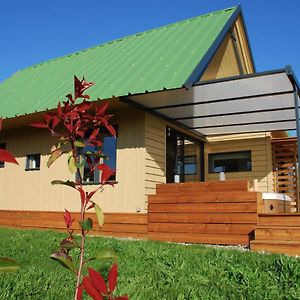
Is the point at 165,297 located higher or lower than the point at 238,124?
lower

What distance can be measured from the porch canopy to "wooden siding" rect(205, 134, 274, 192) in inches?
60.3

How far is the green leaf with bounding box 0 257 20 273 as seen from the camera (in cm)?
135

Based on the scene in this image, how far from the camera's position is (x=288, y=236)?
26.4 ft

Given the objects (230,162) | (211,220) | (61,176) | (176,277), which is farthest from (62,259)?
(230,162)

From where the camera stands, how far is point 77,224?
35.2 ft

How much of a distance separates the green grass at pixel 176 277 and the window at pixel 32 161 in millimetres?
7169

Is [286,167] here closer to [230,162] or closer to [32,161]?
[230,162]

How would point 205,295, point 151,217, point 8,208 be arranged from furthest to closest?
point 8,208, point 151,217, point 205,295

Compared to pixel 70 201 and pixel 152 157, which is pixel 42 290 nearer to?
pixel 152 157

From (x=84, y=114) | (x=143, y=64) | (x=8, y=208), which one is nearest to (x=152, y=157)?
(x=143, y=64)

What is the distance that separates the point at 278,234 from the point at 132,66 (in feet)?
21.4

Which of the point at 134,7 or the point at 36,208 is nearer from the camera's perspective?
the point at 36,208

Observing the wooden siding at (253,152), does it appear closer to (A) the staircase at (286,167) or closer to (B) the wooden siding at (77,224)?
(A) the staircase at (286,167)

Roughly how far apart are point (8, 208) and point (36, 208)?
156cm
